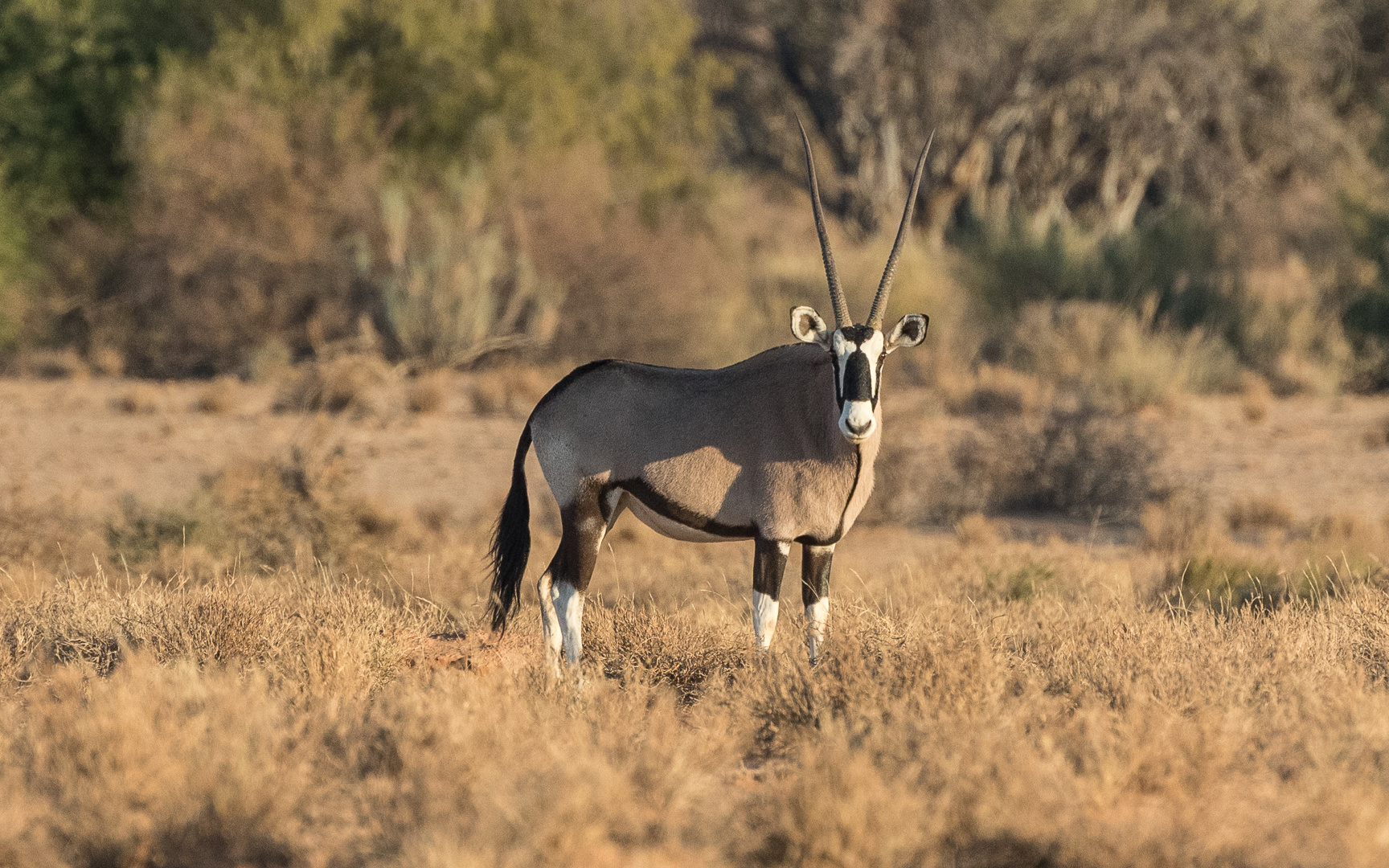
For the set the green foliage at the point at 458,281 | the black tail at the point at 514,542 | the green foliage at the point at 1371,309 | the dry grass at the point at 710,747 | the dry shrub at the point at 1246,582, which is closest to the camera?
the dry grass at the point at 710,747

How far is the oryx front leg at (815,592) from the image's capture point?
6004 millimetres

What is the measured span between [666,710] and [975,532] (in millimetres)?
6931

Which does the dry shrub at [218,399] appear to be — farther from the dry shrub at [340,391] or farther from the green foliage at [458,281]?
the green foliage at [458,281]

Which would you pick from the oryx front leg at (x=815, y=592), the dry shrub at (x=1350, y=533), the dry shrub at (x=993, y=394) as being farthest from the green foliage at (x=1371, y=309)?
the oryx front leg at (x=815, y=592)

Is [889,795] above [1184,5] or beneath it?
beneath

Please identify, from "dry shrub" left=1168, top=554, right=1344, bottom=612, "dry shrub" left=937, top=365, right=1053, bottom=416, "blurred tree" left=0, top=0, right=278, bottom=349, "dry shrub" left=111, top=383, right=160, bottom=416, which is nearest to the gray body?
"dry shrub" left=1168, top=554, right=1344, bottom=612

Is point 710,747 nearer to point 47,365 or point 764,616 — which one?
point 764,616

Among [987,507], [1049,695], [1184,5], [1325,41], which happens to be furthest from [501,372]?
[1325,41]

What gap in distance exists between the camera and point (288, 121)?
813 inches

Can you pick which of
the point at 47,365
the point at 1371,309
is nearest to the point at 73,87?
the point at 47,365

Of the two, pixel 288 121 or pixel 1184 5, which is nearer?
pixel 288 121

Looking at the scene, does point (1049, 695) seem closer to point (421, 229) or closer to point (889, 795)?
point (889, 795)

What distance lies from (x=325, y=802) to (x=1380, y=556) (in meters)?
7.83

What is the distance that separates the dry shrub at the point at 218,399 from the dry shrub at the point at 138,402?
460 millimetres
